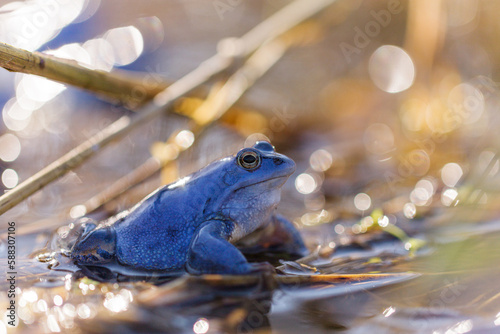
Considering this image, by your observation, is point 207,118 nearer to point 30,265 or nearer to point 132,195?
point 132,195

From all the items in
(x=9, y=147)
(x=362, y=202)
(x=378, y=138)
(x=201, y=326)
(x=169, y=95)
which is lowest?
(x=201, y=326)

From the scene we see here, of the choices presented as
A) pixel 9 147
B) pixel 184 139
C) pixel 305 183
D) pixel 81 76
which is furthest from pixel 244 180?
pixel 9 147

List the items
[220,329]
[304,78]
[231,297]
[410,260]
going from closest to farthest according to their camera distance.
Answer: [220,329] < [231,297] < [410,260] < [304,78]

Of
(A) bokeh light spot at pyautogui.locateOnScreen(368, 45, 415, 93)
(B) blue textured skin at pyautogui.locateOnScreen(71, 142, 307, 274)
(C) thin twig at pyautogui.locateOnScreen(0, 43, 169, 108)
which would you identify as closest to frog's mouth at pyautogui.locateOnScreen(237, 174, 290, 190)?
(B) blue textured skin at pyautogui.locateOnScreen(71, 142, 307, 274)

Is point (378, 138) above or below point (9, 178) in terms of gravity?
above

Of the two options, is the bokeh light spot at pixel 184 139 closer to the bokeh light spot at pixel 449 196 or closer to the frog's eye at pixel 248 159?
the frog's eye at pixel 248 159

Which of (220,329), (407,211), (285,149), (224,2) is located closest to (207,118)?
(285,149)

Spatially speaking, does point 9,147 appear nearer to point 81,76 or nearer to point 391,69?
point 81,76
